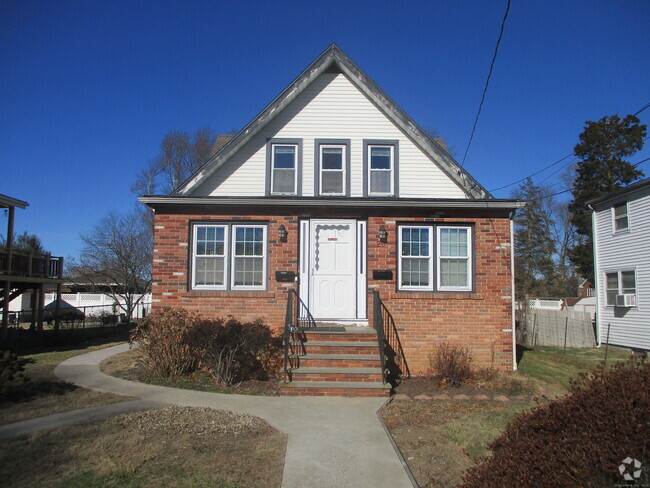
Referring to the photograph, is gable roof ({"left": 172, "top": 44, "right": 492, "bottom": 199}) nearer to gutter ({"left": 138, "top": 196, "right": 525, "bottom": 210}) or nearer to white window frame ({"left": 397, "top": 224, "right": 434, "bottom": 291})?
gutter ({"left": 138, "top": 196, "right": 525, "bottom": 210})

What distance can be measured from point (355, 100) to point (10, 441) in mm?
9763

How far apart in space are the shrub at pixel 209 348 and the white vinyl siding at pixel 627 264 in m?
14.8

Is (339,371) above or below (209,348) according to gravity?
below

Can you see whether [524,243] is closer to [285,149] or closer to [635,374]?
[285,149]

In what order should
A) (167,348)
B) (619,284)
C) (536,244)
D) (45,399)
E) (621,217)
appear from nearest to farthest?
1. (45,399)
2. (167,348)
3. (619,284)
4. (621,217)
5. (536,244)

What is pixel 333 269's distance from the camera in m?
10.6

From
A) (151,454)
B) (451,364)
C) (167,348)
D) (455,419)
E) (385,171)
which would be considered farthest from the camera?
(385,171)

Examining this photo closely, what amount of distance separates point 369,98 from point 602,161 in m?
27.2

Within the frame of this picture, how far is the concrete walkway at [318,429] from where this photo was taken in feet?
15.4

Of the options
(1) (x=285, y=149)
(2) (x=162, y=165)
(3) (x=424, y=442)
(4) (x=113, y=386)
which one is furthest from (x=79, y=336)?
(2) (x=162, y=165)

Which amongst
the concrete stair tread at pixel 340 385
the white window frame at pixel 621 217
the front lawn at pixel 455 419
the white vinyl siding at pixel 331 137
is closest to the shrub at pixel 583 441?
the front lawn at pixel 455 419

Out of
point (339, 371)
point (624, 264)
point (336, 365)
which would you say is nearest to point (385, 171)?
point (336, 365)

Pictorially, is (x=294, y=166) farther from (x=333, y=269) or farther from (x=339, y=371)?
(x=339, y=371)

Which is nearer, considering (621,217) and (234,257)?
(234,257)
